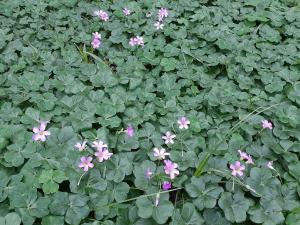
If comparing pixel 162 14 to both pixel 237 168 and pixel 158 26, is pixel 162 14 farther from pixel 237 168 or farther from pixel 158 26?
pixel 237 168

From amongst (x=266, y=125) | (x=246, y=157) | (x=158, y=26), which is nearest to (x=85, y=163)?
(x=246, y=157)

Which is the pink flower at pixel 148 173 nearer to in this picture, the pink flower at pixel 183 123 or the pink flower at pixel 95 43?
the pink flower at pixel 183 123

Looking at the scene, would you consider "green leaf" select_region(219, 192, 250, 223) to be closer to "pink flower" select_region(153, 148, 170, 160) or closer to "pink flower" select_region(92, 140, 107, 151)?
"pink flower" select_region(153, 148, 170, 160)

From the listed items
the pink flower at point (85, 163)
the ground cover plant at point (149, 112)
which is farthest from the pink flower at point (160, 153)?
the pink flower at point (85, 163)

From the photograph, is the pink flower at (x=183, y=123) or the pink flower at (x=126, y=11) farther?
the pink flower at (x=126, y=11)

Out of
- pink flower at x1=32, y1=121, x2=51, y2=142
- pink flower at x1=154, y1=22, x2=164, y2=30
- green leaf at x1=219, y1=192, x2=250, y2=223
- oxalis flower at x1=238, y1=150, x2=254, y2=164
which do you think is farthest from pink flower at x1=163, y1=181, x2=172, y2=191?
pink flower at x1=154, y1=22, x2=164, y2=30

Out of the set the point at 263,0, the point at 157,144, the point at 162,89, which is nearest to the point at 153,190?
the point at 157,144

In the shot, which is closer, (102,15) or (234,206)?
(234,206)

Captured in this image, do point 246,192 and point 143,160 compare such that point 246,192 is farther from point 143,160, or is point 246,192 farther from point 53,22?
point 53,22
